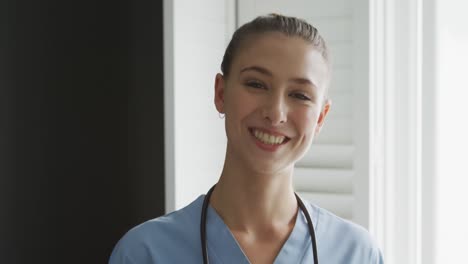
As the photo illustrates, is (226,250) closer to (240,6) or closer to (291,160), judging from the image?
(291,160)

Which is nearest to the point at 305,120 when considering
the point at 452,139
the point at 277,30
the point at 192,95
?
the point at 277,30

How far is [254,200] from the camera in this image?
3.47ft

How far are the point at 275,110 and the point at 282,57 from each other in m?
0.10

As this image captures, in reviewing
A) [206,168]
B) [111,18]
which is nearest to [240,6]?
[111,18]

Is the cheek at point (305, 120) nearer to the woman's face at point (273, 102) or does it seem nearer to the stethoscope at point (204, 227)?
the woman's face at point (273, 102)

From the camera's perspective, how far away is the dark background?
1286mm

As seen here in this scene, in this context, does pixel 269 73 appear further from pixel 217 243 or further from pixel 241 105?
pixel 217 243

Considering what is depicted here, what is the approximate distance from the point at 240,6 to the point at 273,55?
78cm

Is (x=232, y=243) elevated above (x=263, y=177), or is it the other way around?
(x=263, y=177)

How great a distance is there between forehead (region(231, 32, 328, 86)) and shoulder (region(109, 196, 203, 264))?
0.96 feet

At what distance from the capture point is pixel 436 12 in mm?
1510

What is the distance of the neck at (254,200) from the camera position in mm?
1045

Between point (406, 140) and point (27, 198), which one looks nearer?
point (27, 198)

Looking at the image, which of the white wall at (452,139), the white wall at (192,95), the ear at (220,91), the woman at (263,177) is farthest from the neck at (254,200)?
the white wall at (452,139)
